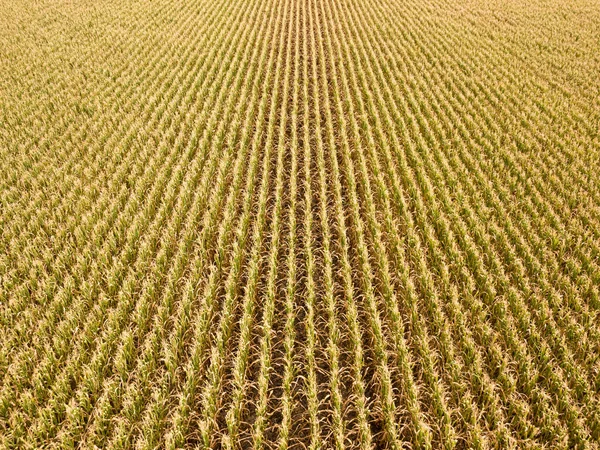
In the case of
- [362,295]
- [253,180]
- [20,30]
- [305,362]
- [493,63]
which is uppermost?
[20,30]

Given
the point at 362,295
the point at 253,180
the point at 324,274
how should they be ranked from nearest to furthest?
the point at 362,295
the point at 324,274
the point at 253,180

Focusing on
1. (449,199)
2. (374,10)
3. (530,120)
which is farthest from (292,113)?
(374,10)

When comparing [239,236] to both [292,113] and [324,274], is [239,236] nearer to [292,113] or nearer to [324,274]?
[324,274]

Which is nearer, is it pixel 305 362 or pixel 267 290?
pixel 305 362

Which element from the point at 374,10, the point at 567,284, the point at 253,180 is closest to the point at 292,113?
the point at 253,180

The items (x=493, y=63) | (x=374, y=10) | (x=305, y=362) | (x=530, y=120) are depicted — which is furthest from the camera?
(x=374, y=10)

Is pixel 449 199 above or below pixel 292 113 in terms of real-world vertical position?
below

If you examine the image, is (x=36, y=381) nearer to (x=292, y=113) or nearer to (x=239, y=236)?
(x=239, y=236)
